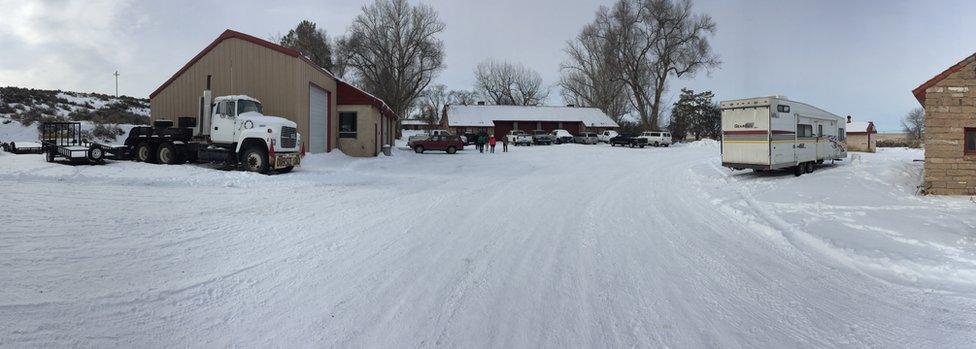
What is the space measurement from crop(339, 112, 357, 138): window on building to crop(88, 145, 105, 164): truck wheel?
35.7 feet

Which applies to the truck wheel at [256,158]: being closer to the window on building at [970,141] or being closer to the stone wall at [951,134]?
the stone wall at [951,134]

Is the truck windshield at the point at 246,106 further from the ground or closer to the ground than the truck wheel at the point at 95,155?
further from the ground

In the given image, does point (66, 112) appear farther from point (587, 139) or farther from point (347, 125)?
point (587, 139)

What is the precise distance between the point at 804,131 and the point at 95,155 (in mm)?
23730

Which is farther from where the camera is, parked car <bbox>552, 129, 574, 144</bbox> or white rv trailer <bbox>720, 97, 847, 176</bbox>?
parked car <bbox>552, 129, 574, 144</bbox>

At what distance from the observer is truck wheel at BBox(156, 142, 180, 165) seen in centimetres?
1792

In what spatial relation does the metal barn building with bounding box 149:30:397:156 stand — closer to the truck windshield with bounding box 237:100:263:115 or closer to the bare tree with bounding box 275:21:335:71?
the truck windshield with bounding box 237:100:263:115

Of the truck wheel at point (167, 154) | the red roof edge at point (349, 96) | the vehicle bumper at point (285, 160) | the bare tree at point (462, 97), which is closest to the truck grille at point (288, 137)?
the vehicle bumper at point (285, 160)

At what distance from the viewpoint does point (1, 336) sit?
152 inches

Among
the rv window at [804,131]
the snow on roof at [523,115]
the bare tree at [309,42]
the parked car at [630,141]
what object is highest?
the bare tree at [309,42]

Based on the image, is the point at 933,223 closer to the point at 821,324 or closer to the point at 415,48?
the point at 821,324

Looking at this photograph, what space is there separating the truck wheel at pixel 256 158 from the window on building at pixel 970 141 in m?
19.2

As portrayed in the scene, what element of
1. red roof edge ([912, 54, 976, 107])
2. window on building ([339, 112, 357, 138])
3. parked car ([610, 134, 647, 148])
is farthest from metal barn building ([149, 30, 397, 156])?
parked car ([610, 134, 647, 148])

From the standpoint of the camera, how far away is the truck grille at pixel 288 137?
16734mm
